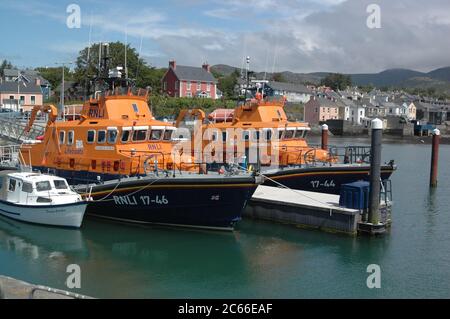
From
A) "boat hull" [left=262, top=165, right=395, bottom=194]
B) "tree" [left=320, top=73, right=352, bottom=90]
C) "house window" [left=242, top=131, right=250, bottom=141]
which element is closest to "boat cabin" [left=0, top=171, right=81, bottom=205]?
"boat hull" [left=262, top=165, right=395, bottom=194]

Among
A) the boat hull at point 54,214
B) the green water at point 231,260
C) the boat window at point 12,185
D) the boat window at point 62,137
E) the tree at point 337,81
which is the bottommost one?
the green water at point 231,260

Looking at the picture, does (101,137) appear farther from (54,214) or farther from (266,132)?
(266,132)

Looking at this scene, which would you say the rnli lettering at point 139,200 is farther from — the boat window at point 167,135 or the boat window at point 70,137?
the boat window at point 70,137

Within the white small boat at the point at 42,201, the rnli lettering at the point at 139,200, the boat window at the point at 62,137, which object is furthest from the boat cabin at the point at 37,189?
the boat window at the point at 62,137

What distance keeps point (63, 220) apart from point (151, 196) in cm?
300

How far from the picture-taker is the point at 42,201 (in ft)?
57.5

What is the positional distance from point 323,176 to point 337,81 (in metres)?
137

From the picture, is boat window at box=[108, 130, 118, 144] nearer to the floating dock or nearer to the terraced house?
the floating dock

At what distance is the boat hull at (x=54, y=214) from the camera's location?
16875mm

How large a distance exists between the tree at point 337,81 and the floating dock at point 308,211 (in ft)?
445

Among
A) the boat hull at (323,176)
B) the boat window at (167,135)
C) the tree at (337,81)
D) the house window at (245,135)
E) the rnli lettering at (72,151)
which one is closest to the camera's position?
the boat window at (167,135)

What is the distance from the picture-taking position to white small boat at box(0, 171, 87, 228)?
1697cm
